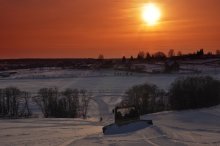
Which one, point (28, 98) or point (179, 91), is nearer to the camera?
point (179, 91)

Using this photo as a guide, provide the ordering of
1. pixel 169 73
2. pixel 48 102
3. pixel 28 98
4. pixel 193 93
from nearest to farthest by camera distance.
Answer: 1. pixel 193 93
2. pixel 48 102
3. pixel 28 98
4. pixel 169 73

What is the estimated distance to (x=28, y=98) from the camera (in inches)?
3644

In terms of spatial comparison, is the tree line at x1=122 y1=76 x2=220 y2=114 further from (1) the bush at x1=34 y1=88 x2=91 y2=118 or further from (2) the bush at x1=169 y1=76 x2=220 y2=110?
(1) the bush at x1=34 y1=88 x2=91 y2=118

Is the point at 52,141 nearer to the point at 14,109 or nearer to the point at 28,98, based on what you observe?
the point at 14,109

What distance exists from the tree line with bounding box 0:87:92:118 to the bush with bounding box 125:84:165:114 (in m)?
7.74

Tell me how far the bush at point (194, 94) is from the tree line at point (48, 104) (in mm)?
14115

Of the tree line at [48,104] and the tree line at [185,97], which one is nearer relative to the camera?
the tree line at [185,97]

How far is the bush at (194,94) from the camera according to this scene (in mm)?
69062

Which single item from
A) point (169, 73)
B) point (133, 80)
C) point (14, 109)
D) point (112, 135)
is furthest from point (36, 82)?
point (112, 135)

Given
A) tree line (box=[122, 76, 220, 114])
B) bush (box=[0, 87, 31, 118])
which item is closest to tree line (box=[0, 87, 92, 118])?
bush (box=[0, 87, 31, 118])

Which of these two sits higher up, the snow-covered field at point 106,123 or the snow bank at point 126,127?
the snow bank at point 126,127

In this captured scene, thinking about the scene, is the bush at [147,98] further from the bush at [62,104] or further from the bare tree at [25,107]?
the bare tree at [25,107]

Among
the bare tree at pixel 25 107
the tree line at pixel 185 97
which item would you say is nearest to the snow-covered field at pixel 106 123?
the tree line at pixel 185 97

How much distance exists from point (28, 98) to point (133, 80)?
3756 cm
